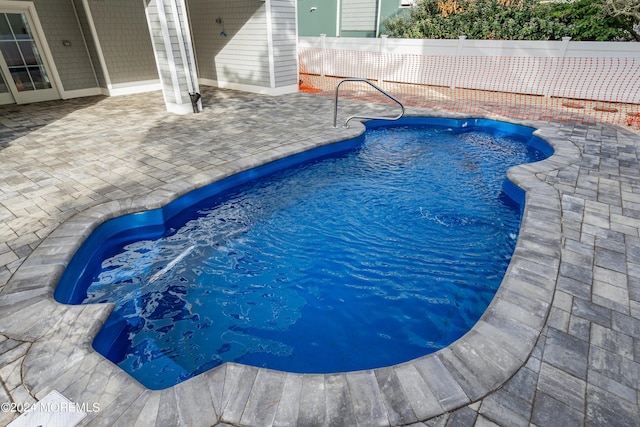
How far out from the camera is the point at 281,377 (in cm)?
228

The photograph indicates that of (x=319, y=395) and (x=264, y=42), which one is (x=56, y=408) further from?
(x=264, y=42)

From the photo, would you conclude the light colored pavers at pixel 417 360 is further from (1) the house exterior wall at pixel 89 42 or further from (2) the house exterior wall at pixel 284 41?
(2) the house exterior wall at pixel 284 41

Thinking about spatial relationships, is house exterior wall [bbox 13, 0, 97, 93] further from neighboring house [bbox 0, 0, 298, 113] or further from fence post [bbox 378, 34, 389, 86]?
fence post [bbox 378, 34, 389, 86]

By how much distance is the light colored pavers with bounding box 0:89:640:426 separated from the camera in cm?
207

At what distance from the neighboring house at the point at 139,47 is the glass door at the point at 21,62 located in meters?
0.02

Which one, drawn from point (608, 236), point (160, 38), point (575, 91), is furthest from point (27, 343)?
point (575, 91)

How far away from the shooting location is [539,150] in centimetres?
709

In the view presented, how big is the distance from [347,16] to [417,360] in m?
17.7

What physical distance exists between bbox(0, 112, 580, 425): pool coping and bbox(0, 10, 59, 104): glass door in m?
8.97

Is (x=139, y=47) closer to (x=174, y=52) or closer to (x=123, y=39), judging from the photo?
(x=123, y=39)

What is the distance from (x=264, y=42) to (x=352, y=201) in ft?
24.0

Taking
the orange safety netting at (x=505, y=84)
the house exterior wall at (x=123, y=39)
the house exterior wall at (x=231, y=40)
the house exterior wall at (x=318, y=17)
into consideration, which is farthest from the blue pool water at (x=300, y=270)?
the house exterior wall at (x=318, y=17)

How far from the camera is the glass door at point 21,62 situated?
8.65 m

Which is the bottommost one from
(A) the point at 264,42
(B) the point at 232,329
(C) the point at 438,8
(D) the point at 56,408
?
(B) the point at 232,329
